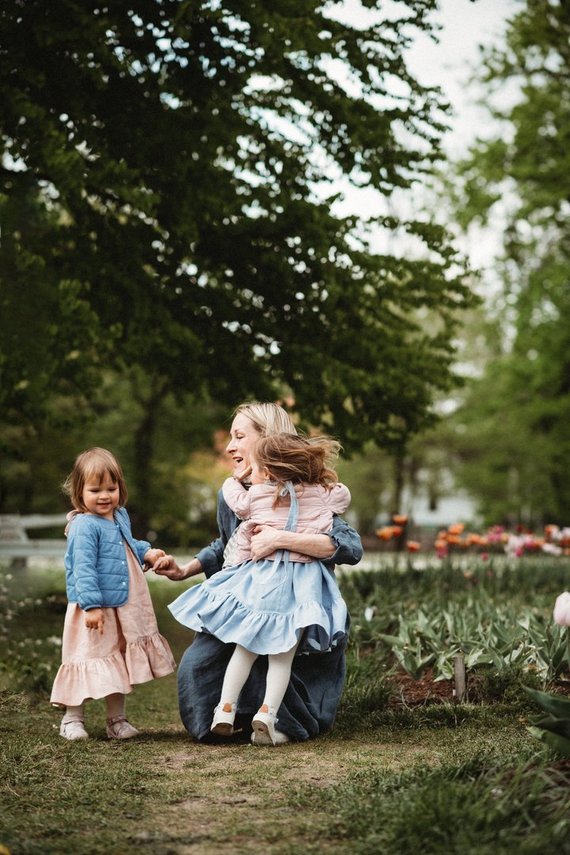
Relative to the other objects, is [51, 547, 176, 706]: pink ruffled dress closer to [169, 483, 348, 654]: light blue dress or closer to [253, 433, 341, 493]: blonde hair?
[169, 483, 348, 654]: light blue dress

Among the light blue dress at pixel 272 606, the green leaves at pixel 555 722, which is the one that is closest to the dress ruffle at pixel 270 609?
the light blue dress at pixel 272 606

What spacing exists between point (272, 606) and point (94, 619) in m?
0.91

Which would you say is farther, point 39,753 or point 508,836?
point 39,753

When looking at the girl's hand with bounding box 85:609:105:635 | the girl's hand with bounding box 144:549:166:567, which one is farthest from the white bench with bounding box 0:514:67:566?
the girl's hand with bounding box 85:609:105:635

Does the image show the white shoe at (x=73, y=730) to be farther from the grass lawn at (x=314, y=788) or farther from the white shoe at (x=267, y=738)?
the white shoe at (x=267, y=738)

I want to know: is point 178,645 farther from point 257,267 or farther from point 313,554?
point 313,554

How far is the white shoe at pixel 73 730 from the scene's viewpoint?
529 centimetres

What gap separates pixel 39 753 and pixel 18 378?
5.16 m

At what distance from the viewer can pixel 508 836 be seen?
116 inches

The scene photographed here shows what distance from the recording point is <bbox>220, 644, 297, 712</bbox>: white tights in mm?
4918

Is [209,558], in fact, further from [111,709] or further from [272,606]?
[111,709]

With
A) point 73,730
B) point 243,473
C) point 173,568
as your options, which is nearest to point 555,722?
point 243,473

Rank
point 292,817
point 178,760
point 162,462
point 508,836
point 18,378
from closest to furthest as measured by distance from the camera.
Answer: point 508,836, point 292,817, point 178,760, point 18,378, point 162,462

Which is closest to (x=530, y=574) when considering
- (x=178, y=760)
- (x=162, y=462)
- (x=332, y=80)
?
(x=332, y=80)
